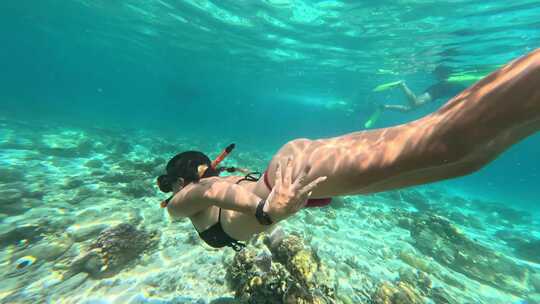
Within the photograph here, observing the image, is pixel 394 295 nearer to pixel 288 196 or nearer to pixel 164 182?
pixel 288 196

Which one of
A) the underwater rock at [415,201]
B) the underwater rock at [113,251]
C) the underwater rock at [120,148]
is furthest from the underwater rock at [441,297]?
the underwater rock at [120,148]

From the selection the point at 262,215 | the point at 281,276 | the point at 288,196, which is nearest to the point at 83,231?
the point at 281,276

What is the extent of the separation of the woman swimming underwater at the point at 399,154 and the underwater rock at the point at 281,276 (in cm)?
142

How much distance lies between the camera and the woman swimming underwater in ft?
4.86

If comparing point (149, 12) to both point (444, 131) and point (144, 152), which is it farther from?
point (444, 131)

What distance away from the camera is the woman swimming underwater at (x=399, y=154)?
1482 mm

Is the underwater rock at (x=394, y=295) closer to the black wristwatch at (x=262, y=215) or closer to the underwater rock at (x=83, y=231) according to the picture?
the black wristwatch at (x=262, y=215)

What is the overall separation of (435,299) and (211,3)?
69.0ft

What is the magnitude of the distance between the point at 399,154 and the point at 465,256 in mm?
9541

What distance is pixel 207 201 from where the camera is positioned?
2637 millimetres

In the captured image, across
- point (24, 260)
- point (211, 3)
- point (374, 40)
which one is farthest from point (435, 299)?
point (211, 3)

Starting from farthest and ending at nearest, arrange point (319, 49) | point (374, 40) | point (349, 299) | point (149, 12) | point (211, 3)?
point (319, 49) → point (149, 12) → point (374, 40) → point (211, 3) → point (349, 299)

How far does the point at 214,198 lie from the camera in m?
2.52

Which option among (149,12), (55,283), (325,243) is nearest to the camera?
(55,283)
